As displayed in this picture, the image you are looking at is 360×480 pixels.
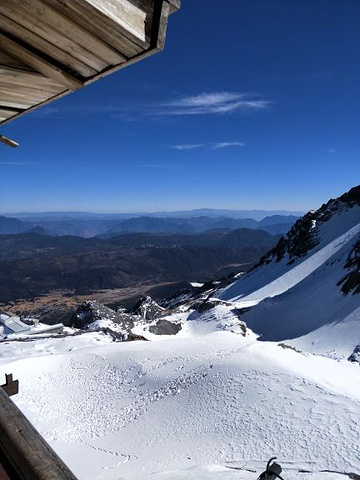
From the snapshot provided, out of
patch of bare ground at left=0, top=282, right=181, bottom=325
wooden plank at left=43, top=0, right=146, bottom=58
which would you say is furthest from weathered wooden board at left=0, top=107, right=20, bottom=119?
patch of bare ground at left=0, top=282, right=181, bottom=325

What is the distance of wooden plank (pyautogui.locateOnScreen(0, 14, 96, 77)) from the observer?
192 cm

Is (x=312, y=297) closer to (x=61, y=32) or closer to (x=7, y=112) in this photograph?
(x=7, y=112)

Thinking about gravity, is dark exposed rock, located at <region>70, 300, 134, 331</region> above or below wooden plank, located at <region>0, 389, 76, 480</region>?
below

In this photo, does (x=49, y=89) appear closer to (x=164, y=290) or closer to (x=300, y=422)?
(x=300, y=422)

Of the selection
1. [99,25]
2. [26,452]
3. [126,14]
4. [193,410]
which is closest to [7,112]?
[99,25]

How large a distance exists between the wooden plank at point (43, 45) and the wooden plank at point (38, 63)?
0.19 ft

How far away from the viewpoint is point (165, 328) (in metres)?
41.1

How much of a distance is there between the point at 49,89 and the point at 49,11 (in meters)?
0.87

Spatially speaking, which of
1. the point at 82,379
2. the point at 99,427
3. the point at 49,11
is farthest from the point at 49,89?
the point at 82,379

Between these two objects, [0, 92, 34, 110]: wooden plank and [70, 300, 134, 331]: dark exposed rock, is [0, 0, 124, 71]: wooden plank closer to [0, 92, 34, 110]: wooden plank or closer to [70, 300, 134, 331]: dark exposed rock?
[0, 92, 34, 110]: wooden plank

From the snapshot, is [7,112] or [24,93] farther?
[7,112]

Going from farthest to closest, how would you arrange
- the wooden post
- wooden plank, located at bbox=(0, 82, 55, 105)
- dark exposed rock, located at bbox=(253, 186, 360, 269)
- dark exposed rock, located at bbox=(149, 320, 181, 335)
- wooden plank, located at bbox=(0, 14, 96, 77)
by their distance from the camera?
1. dark exposed rock, located at bbox=(253, 186, 360, 269)
2. dark exposed rock, located at bbox=(149, 320, 181, 335)
3. the wooden post
4. wooden plank, located at bbox=(0, 82, 55, 105)
5. wooden plank, located at bbox=(0, 14, 96, 77)

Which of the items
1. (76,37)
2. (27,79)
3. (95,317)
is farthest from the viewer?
(95,317)

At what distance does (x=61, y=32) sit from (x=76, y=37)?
0.08 m
